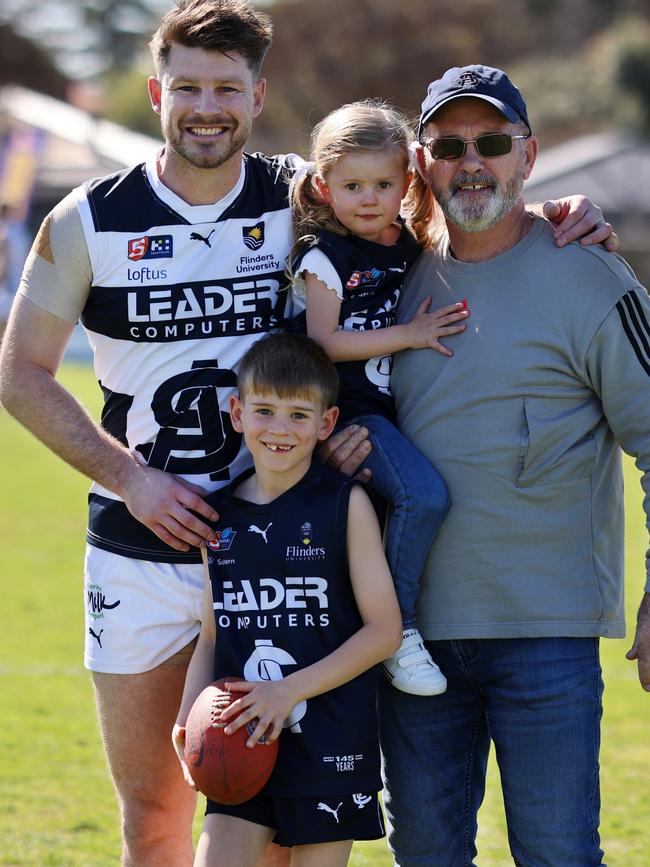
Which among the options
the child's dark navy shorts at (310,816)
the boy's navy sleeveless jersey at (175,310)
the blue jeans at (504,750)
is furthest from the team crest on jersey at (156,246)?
the child's dark navy shorts at (310,816)

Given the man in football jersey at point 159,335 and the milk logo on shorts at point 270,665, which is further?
the man in football jersey at point 159,335

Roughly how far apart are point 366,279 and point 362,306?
0.08 metres

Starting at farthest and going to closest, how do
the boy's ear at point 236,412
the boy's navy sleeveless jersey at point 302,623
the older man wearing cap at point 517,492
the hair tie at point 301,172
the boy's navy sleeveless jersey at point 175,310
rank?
the hair tie at point 301,172 < the boy's navy sleeveless jersey at point 175,310 < the boy's ear at point 236,412 < the older man wearing cap at point 517,492 < the boy's navy sleeveless jersey at point 302,623

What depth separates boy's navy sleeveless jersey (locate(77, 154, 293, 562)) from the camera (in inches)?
146

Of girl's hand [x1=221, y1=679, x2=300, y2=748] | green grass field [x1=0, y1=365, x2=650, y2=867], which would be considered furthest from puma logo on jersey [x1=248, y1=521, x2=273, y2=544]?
green grass field [x1=0, y1=365, x2=650, y2=867]

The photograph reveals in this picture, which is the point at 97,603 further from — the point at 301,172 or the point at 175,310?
the point at 301,172

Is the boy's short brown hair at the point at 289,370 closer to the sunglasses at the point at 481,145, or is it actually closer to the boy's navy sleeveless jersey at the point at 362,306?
the boy's navy sleeveless jersey at the point at 362,306

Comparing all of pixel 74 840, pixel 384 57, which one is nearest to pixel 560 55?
pixel 384 57

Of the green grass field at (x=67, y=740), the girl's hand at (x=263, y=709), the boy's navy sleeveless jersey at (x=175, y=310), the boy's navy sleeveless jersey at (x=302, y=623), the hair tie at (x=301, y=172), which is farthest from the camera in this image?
the green grass field at (x=67, y=740)

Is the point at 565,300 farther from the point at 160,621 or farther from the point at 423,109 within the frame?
the point at 160,621

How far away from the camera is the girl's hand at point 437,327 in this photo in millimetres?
3586

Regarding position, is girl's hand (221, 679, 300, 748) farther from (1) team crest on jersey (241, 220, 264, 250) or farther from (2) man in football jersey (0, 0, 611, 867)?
(1) team crest on jersey (241, 220, 264, 250)

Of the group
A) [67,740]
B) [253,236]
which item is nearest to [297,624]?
[253,236]

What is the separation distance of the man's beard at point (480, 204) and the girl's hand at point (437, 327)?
0.24 m
